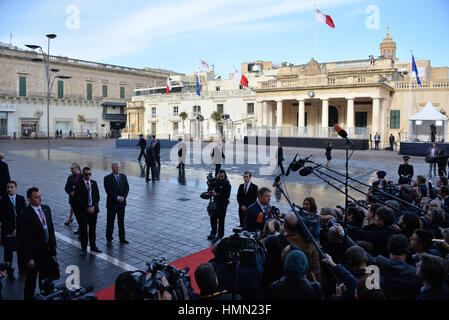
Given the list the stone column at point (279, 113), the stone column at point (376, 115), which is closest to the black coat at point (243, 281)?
the stone column at point (376, 115)

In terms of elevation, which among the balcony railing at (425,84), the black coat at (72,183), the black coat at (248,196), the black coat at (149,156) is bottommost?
the black coat at (248,196)

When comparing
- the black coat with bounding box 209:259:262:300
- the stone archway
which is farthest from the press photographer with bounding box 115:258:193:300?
the stone archway

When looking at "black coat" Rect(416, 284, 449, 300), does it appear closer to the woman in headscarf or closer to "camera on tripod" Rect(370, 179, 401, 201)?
the woman in headscarf

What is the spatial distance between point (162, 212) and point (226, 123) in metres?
34.9

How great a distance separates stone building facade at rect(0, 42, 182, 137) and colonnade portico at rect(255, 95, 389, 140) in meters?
26.6

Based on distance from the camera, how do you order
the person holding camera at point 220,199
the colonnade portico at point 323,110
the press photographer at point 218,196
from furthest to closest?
the colonnade portico at point 323,110
the person holding camera at point 220,199
the press photographer at point 218,196

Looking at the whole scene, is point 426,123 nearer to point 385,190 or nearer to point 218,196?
point 385,190

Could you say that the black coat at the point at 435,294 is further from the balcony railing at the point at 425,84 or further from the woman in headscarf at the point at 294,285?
the balcony railing at the point at 425,84

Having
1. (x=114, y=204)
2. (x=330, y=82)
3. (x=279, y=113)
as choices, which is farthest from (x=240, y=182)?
(x=279, y=113)

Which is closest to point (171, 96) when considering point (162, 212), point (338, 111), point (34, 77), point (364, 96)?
point (34, 77)

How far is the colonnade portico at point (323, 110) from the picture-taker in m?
Answer: 32.9

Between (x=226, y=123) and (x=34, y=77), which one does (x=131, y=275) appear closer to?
(x=226, y=123)

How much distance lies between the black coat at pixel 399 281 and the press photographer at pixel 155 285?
199cm
